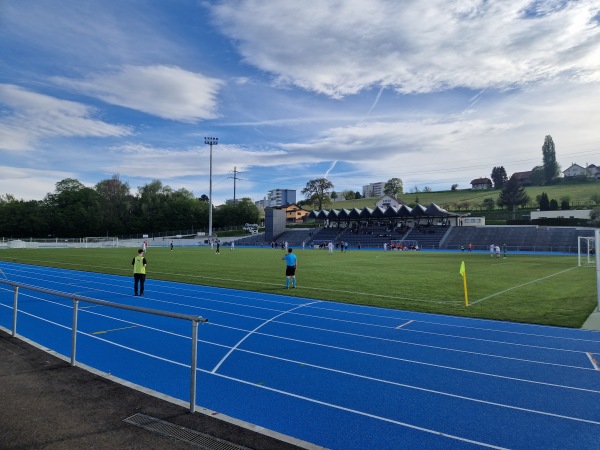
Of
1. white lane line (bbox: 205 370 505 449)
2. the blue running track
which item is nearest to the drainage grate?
the blue running track

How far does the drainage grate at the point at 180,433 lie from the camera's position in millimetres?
3809

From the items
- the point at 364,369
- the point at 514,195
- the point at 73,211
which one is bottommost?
the point at 364,369

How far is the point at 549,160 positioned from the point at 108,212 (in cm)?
12881

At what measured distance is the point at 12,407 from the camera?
14.9 feet

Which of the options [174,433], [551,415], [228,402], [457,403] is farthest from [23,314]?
[551,415]

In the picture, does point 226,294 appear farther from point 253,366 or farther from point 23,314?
point 253,366

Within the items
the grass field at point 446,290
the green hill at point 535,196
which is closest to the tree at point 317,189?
the green hill at point 535,196

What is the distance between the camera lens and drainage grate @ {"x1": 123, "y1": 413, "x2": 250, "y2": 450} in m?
3.81

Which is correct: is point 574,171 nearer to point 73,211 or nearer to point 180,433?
point 73,211

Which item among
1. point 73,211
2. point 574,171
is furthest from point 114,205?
point 574,171

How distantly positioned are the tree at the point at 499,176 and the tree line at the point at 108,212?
93.7m

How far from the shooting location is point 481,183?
525 ft

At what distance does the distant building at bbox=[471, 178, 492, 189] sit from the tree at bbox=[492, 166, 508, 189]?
8.15 m

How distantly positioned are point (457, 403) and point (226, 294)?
11.4 m
